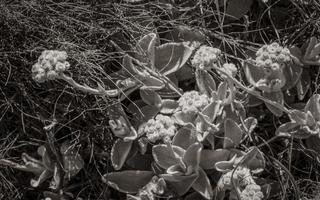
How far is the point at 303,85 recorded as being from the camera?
196 cm

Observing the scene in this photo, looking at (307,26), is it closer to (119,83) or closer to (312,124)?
(312,124)

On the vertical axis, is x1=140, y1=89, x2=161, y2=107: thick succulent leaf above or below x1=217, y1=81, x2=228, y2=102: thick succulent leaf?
below

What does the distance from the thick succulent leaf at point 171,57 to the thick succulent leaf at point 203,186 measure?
34 cm

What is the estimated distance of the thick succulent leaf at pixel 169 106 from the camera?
1.92 meters

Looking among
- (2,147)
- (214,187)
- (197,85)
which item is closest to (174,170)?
(214,187)

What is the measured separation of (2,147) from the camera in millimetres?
1974

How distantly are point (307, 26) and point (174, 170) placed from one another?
0.65 m

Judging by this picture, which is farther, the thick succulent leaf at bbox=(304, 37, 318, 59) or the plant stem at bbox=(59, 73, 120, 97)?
the thick succulent leaf at bbox=(304, 37, 318, 59)

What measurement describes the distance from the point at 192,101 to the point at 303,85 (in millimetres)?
383

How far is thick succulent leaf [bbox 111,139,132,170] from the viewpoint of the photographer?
188 centimetres

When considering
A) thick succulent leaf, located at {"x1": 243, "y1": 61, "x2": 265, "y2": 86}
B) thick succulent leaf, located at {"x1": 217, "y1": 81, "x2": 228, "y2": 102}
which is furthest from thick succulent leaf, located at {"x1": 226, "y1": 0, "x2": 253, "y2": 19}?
thick succulent leaf, located at {"x1": 217, "y1": 81, "x2": 228, "y2": 102}

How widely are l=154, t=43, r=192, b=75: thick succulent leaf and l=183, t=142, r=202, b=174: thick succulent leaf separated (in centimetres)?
28

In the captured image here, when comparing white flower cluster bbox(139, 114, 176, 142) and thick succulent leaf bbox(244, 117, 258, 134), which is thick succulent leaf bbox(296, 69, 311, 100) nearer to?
thick succulent leaf bbox(244, 117, 258, 134)

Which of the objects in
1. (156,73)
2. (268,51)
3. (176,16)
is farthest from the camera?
(176,16)
